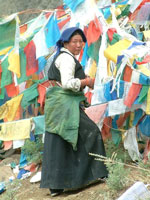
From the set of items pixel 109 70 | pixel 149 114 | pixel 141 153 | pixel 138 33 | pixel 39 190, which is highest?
pixel 138 33

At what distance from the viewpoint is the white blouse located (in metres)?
4.02

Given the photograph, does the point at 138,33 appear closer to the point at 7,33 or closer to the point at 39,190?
Answer: the point at 7,33

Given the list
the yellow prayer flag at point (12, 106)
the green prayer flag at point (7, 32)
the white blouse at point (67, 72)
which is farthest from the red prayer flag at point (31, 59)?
the white blouse at point (67, 72)

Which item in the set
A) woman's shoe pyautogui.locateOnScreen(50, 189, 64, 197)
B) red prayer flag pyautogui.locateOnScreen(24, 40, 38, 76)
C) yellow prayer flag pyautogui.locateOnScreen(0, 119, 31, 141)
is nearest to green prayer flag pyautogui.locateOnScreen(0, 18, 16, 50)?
red prayer flag pyautogui.locateOnScreen(24, 40, 38, 76)

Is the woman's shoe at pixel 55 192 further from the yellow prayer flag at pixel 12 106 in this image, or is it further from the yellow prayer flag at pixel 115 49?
the yellow prayer flag at pixel 12 106

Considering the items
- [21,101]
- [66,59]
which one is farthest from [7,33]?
[66,59]

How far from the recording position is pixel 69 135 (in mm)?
4168

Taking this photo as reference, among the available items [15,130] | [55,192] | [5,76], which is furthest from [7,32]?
[55,192]

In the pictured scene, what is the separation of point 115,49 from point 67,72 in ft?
2.51

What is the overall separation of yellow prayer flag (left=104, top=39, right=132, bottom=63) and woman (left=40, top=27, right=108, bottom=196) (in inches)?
14.9

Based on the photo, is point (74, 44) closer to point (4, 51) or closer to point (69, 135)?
point (69, 135)

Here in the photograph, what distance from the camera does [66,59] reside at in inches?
161

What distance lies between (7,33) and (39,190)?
2.39 metres

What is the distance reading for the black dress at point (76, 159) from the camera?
167 inches
